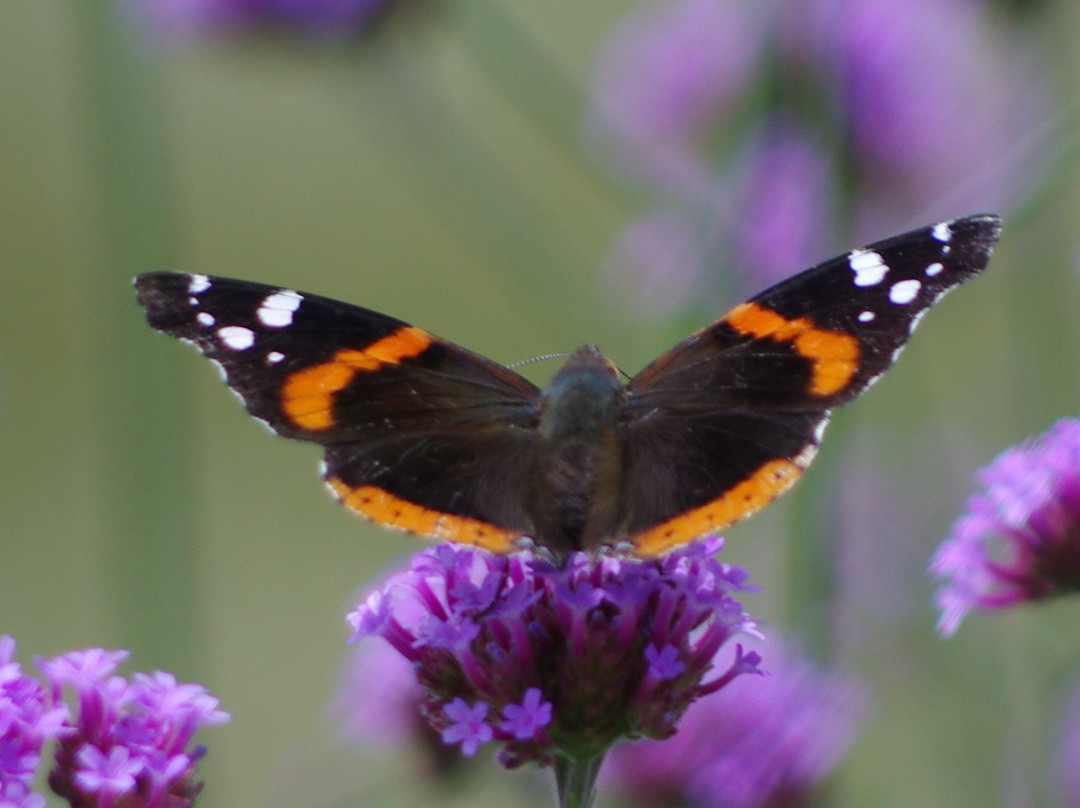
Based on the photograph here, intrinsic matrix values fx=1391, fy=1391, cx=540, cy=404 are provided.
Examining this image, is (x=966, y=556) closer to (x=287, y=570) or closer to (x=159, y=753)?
(x=159, y=753)

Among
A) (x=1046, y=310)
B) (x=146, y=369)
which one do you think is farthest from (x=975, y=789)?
(x=146, y=369)

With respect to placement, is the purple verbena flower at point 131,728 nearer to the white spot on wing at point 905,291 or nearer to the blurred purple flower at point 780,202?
the white spot on wing at point 905,291

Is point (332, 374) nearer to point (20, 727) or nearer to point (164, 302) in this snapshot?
point (164, 302)

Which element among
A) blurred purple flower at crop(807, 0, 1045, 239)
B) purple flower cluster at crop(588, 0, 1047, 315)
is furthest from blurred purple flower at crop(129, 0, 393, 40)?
blurred purple flower at crop(807, 0, 1045, 239)

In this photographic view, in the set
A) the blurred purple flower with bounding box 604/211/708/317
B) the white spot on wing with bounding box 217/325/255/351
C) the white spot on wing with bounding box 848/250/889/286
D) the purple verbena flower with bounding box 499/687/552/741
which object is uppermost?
the blurred purple flower with bounding box 604/211/708/317

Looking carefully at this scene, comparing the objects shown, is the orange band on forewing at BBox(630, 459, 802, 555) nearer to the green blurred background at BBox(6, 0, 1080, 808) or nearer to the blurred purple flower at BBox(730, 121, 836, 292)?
the green blurred background at BBox(6, 0, 1080, 808)

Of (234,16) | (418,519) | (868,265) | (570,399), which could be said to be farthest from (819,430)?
(234,16)
